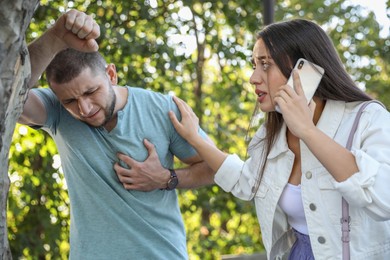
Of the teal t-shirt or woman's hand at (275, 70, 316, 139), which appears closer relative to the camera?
woman's hand at (275, 70, 316, 139)

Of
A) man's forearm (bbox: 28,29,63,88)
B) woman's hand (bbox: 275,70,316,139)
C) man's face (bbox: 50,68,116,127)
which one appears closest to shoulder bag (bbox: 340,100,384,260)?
woman's hand (bbox: 275,70,316,139)

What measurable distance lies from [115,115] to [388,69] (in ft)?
23.2

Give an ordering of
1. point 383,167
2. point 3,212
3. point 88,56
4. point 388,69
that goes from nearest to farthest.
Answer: point 3,212
point 383,167
point 88,56
point 388,69

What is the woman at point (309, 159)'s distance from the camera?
267cm

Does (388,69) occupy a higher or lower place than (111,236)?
lower

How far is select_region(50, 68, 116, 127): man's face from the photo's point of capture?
10.3 ft

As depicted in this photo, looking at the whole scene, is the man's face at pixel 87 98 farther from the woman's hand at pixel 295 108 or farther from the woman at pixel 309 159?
the woman's hand at pixel 295 108

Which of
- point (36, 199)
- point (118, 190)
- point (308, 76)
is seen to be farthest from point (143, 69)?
point (308, 76)

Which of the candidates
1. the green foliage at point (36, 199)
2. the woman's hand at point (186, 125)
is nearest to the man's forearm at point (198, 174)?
the woman's hand at point (186, 125)

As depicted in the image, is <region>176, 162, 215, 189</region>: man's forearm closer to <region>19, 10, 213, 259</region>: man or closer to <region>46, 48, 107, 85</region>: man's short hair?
<region>19, 10, 213, 259</region>: man

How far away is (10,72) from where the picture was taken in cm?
215

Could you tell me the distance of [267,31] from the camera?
A: 3111 mm

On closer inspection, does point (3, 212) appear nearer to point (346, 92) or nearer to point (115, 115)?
point (115, 115)

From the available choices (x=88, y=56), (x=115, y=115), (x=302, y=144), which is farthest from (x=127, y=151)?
(x=302, y=144)
